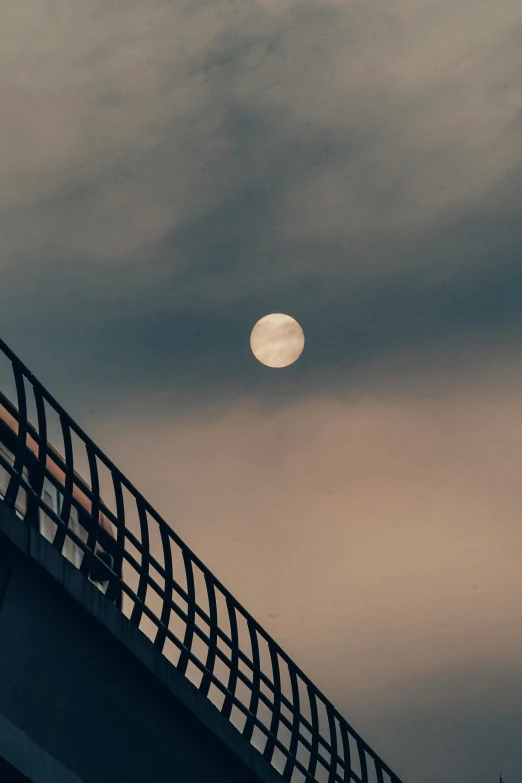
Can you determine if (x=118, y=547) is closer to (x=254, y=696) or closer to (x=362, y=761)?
(x=254, y=696)

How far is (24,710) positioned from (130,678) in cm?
142

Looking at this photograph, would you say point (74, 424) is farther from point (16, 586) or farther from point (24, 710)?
point (24, 710)

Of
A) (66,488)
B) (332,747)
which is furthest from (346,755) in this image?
(66,488)

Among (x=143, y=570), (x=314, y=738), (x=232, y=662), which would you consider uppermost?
(x=143, y=570)

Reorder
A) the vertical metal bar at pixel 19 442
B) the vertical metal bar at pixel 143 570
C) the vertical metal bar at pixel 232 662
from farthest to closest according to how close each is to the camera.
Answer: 1. the vertical metal bar at pixel 232 662
2. the vertical metal bar at pixel 143 570
3. the vertical metal bar at pixel 19 442

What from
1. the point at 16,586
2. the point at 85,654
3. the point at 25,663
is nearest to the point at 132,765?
the point at 85,654

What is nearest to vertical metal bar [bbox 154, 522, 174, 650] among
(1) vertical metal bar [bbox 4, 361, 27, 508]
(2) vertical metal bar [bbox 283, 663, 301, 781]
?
(1) vertical metal bar [bbox 4, 361, 27, 508]

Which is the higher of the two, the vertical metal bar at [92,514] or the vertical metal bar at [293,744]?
the vertical metal bar at [92,514]

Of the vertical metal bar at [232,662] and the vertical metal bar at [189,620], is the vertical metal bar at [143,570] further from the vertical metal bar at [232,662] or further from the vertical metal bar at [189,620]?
the vertical metal bar at [232,662]

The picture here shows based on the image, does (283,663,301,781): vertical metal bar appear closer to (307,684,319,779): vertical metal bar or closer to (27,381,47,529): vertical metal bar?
(307,684,319,779): vertical metal bar

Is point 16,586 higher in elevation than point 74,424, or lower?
lower

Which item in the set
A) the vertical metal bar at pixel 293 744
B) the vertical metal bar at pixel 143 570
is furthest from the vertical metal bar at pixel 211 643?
the vertical metal bar at pixel 293 744

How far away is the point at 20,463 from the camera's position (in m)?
7.50

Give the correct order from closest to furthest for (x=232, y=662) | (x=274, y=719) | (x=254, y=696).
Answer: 1. (x=232, y=662)
2. (x=254, y=696)
3. (x=274, y=719)
